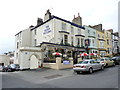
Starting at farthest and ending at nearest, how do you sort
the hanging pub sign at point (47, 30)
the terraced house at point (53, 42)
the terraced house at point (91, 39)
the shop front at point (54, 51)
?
the terraced house at point (91, 39) < the hanging pub sign at point (47, 30) < the terraced house at point (53, 42) < the shop front at point (54, 51)

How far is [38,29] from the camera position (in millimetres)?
25734

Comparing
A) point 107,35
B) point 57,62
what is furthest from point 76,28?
point 107,35

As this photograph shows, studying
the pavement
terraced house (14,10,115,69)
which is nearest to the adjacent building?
terraced house (14,10,115,69)

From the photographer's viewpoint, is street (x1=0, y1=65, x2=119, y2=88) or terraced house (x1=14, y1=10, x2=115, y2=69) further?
terraced house (x1=14, y1=10, x2=115, y2=69)

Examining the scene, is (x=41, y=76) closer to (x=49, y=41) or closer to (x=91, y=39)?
(x=49, y=41)

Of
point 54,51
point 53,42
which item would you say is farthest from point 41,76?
point 53,42

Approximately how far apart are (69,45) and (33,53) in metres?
7.99

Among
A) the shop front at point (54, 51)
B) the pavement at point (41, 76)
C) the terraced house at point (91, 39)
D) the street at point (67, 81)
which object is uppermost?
the terraced house at point (91, 39)

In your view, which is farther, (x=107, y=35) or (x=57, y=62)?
(x=107, y=35)

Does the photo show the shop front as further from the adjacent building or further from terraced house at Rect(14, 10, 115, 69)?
the adjacent building

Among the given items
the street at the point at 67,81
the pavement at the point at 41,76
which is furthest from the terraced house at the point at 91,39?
A: the street at the point at 67,81

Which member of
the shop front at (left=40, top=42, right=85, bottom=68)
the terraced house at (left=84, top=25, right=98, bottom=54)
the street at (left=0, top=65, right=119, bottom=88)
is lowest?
the street at (left=0, top=65, right=119, bottom=88)

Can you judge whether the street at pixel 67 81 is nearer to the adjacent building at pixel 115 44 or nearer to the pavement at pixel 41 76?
the pavement at pixel 41 76

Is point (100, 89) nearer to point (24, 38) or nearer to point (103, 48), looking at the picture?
point (24, 38)
